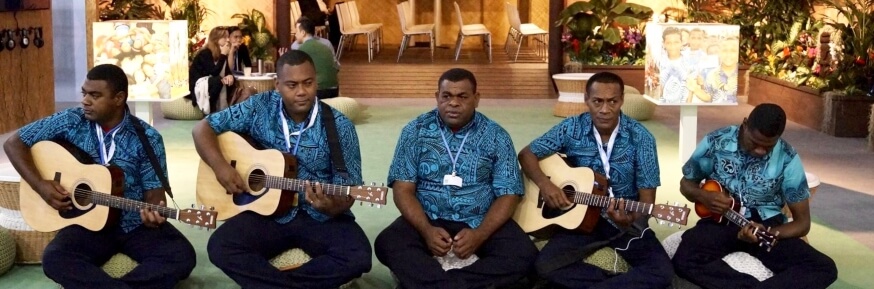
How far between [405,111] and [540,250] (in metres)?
7.53

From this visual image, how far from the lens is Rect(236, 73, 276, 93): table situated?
1142cm

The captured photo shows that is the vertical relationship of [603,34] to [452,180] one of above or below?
above

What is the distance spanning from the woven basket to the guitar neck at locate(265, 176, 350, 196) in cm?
121

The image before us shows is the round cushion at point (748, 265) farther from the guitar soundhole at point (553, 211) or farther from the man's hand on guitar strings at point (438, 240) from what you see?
the man's hand on guitar strings at point (438, 240)

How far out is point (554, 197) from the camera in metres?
4.89

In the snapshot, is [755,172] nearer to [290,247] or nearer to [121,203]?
[290,247]

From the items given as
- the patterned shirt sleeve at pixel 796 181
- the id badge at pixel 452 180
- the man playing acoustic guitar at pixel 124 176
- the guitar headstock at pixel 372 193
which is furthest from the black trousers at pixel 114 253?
the patterned shirt sleeve at pixel 796 181

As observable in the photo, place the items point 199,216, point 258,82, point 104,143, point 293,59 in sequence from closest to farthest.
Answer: point 199,216
point 104,143
point 293,59
point 258,82

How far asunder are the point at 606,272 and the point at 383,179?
10.9ft

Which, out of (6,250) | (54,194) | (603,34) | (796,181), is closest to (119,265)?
(54,194)

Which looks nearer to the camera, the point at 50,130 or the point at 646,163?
the point at 50,130

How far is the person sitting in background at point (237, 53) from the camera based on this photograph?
1137cm

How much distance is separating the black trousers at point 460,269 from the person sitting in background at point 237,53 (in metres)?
6.75

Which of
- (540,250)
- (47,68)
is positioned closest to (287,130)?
(540,250)
